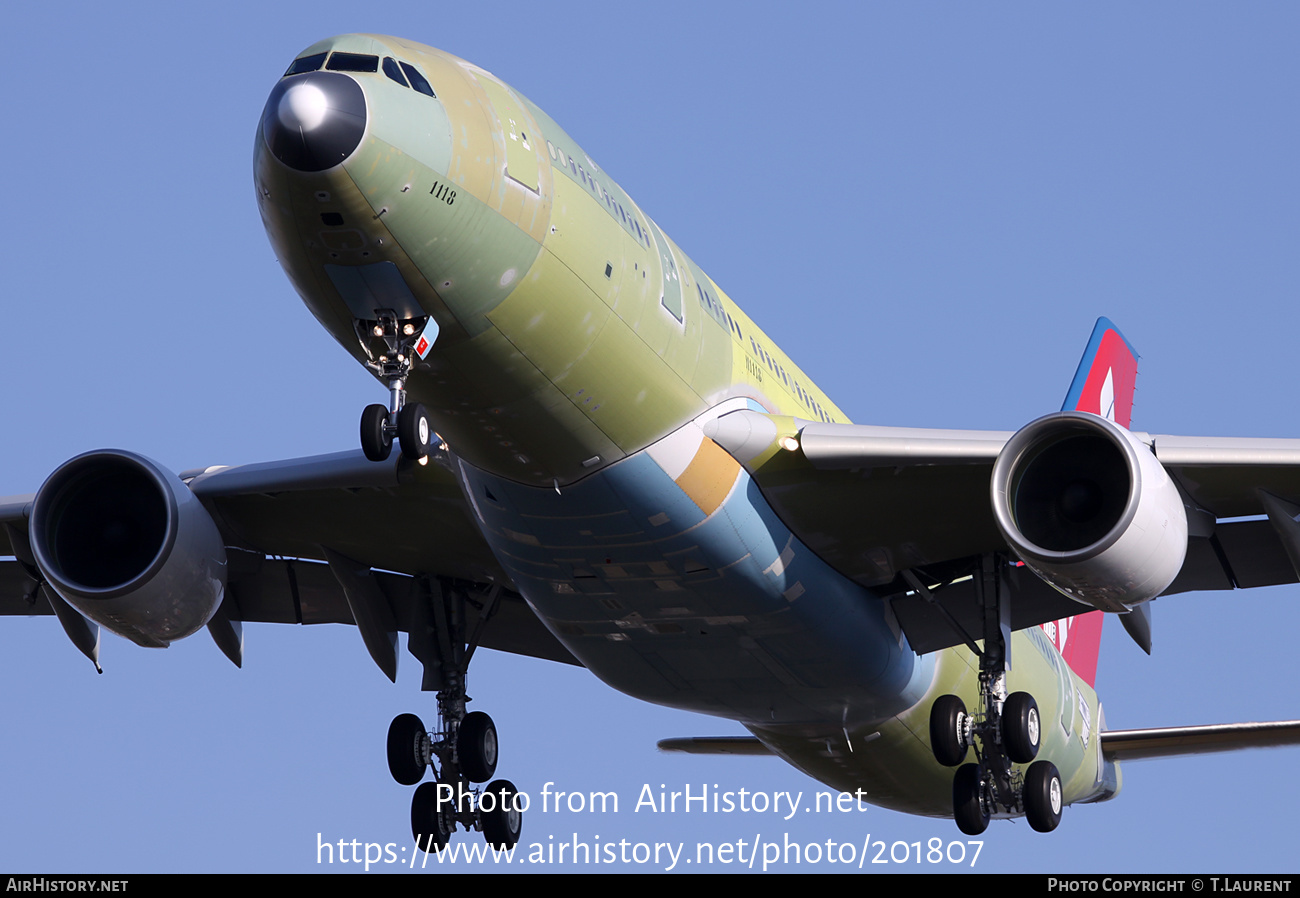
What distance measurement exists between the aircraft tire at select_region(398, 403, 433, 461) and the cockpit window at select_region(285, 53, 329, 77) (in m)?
3.10

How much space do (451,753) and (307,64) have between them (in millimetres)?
10938

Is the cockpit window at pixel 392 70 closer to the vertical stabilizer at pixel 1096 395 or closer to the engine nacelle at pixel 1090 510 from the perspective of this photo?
the engine nacelle at pixel 1090 510

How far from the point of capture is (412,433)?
15.4 metres

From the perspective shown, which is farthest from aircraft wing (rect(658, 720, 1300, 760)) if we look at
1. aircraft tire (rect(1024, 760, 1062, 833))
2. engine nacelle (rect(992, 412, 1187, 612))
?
engine nacelle (rect(992, 412, 1187, 612))

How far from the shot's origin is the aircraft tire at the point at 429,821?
23.1 metres

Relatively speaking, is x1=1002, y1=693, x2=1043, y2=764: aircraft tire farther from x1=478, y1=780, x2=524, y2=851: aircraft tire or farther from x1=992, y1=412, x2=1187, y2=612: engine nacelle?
x1=478, y1=780, x2=524, y2=851: aircraft tire

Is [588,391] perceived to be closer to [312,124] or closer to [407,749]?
[312,124]

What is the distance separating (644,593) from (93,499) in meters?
7.17

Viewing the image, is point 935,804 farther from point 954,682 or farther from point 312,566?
point 312,566

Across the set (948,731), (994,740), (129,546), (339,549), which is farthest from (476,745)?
(994,740)

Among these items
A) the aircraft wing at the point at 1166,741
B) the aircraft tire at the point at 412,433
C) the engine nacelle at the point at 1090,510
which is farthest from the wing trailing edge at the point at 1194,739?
the aircraft tire at the point at 412,433

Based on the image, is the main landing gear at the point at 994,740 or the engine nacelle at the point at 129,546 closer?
the engine nacelle at the point at 129,546

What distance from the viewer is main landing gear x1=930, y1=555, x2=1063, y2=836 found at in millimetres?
21094

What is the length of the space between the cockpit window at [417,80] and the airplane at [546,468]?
0.03 meters
